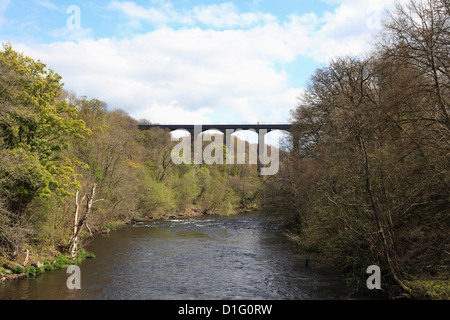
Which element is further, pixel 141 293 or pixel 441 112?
pixel 141 293

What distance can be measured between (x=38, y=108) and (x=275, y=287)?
1255 centimetres

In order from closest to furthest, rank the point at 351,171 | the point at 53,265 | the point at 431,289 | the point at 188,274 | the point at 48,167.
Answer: the point at 431,289 → the point at 351,171 → the point at 188,274 → the point at 53,265 → the point at 48,167

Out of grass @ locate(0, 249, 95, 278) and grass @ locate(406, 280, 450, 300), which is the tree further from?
grass @ locate(406, 280, 450, 300)

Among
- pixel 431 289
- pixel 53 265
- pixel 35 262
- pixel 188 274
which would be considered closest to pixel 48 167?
pixel 35 262

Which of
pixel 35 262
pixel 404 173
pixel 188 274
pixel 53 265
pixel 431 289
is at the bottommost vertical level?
pixel 188 274

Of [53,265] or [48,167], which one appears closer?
[53,265]

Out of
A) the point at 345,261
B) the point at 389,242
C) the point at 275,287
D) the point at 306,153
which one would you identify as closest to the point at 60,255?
the point at 275,287

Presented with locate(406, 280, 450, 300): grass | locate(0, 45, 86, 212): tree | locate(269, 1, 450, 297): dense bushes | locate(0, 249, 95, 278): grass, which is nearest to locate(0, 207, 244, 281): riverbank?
locate(0, 249, 95, 278): grass

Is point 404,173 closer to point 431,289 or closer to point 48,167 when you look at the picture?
point 431,289

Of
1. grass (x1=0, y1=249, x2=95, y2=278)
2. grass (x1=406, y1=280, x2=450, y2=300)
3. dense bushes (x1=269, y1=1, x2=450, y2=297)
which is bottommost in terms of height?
grass (x1=0, y1=249, x2=95, y2=278)

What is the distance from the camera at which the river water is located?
11.7 meters

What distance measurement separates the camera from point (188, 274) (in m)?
14.4

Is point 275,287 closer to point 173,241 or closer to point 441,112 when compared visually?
point 441,112
